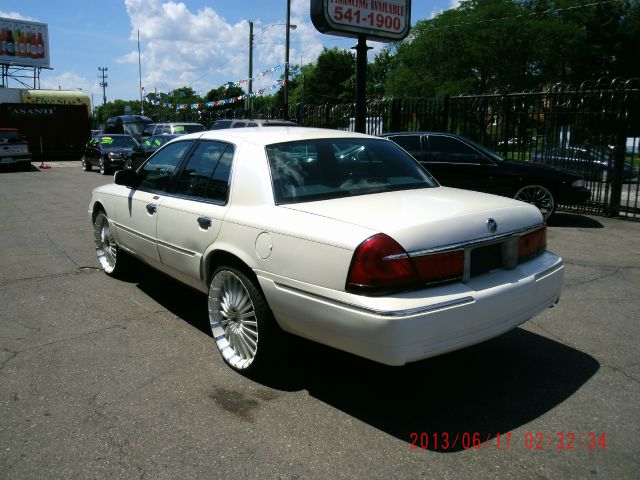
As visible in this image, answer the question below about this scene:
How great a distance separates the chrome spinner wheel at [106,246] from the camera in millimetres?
5996

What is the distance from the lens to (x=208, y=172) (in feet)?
13.9

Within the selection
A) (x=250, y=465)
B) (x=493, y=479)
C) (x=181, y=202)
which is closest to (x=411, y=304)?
(x=493, y=479)

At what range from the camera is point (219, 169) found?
411 centimetres

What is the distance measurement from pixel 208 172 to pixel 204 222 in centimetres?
49

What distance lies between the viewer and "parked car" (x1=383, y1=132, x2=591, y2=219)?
31.5 feet

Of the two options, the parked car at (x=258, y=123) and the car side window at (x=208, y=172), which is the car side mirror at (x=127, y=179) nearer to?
the car side window at (x=208, y=172)

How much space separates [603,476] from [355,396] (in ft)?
4.61

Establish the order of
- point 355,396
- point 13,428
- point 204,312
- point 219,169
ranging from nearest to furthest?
point 13,428 → point 355,396 → point 219,169 → point 204,312

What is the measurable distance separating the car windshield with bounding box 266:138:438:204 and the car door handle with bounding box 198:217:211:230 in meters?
0.60

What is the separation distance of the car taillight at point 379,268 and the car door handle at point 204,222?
140 cm

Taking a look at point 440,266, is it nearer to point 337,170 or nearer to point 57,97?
point 337,170

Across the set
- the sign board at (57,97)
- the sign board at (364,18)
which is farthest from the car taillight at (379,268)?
the sign board at (57,97)

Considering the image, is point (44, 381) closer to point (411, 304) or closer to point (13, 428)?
point (13, 428)
